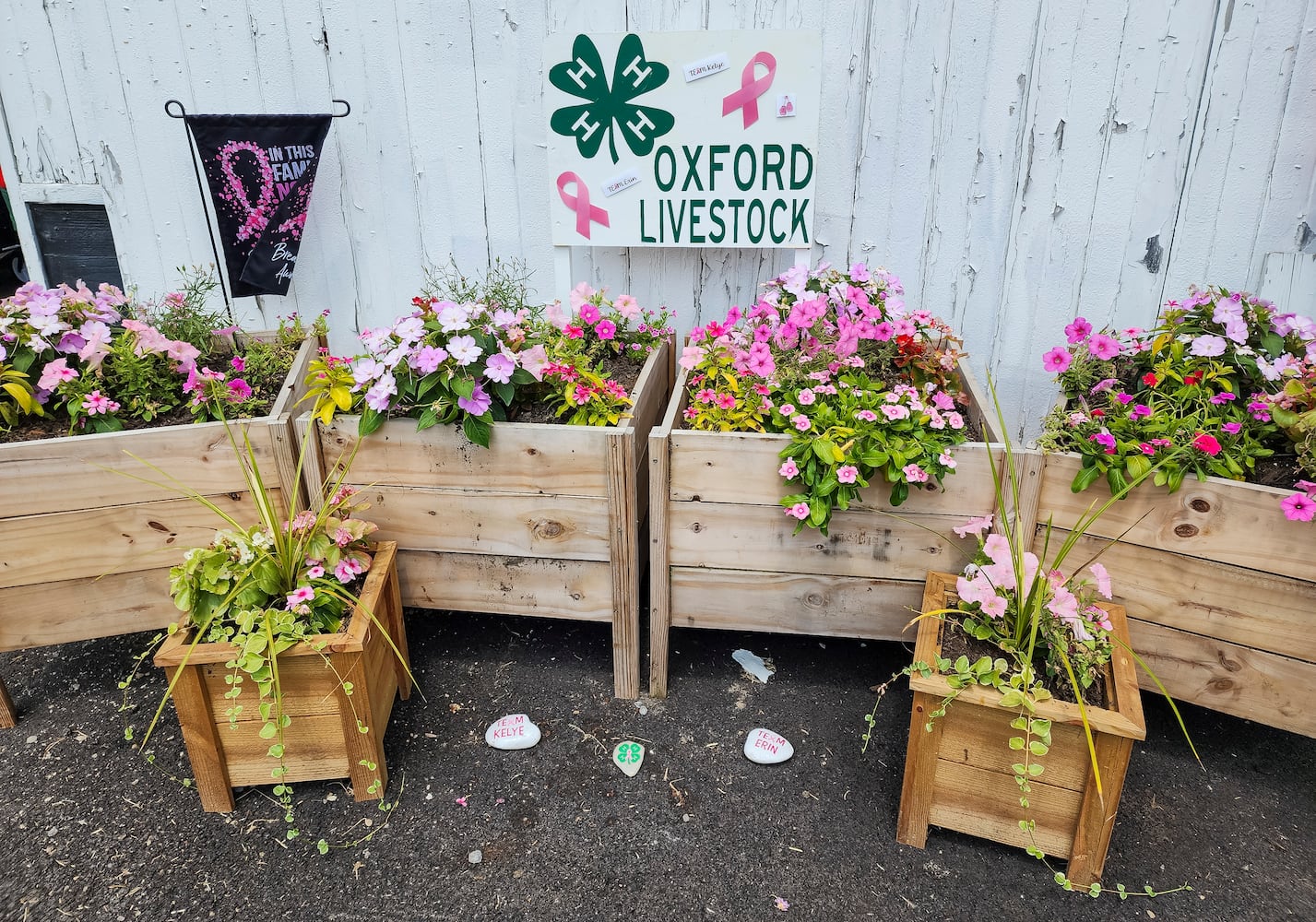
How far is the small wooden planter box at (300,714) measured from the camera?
1681mm

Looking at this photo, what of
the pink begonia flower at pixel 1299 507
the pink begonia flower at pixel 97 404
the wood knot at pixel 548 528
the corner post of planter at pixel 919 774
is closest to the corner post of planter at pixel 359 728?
the wood knot at pixel 548 528

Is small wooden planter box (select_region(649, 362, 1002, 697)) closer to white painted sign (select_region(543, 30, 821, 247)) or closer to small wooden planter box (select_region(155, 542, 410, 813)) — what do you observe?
white painted sign (select_region(543, 30, 821, 247))

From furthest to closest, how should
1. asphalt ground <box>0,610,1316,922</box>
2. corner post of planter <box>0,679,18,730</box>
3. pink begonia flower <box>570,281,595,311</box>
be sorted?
pink begonia flower <box>570,281,595,311</box>, corner post of planter <box>0,679,18,730</box>, asphalt ground <box>0,610,1316,922</box>

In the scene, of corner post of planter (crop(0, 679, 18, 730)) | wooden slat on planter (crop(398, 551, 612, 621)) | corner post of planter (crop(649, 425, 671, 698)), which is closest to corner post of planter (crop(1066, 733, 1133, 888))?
corner post of planter (crop(649, 425, 671, 698))

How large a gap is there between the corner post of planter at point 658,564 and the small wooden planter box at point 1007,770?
2.02ft

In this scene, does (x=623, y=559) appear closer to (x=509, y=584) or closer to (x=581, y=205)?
(x=509, y=584)

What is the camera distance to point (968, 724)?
1606 millimetres

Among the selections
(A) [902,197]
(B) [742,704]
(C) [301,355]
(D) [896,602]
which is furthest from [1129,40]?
(C) [301,355]

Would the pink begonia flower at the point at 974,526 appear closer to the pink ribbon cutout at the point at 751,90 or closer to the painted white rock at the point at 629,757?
the painted white rock at the point at 629,757

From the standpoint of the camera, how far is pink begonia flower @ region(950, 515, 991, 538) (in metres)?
1.82

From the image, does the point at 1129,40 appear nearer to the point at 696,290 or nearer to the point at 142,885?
the point at 696,290

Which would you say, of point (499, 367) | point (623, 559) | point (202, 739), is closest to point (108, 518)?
point (202, 739)

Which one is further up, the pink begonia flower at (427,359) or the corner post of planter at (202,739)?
the pink begonia flower at (427,359)

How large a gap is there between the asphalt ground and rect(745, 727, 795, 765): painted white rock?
3 centimetres
